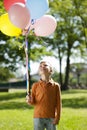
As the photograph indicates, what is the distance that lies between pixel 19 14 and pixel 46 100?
152cm

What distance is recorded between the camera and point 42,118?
600 centimetres

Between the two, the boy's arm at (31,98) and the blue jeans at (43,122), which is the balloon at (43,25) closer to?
the boy's arm at (31,98)

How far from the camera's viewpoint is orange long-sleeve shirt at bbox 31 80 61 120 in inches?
237

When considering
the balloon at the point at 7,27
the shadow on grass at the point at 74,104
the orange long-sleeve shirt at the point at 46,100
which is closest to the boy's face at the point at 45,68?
the orange long-sleeve shirt at the point at 46,100

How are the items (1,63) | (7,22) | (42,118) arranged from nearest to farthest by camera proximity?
(42,118) → (7,22) → (1,63)

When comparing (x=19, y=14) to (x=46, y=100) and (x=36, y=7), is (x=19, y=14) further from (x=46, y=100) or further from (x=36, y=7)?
(x=46, y=100)

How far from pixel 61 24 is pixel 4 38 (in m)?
11.9

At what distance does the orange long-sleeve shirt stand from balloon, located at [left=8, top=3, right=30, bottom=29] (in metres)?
1.16

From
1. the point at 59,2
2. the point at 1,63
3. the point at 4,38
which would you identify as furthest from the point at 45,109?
the point at 59,2

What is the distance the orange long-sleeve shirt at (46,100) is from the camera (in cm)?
601

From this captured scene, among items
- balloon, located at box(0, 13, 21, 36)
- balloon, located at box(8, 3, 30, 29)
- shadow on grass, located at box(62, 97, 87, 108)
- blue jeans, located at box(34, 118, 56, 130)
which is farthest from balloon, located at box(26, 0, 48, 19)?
shadow on grass, located at box(62, 97, 87, 108)

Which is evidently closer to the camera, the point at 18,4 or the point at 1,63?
the point at 18,4

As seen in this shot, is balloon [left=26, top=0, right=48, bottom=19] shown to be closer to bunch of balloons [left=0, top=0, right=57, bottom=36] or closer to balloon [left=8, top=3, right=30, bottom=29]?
bunch of balloons [left=0, top=0, right=57, bottom=36]

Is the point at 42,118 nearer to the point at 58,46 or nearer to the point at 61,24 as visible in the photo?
the point at 61,24
